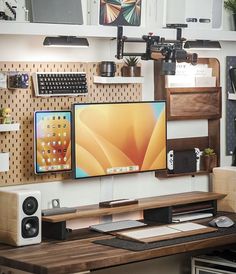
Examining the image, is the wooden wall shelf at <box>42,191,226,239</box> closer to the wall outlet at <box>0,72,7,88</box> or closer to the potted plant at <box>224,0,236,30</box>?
the wall outlet at <box>0,72,7,88</box>

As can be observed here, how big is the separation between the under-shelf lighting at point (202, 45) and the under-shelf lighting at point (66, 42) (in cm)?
82

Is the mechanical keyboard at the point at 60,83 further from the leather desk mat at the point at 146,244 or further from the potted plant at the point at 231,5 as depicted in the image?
the potted plant at the point at 231,5

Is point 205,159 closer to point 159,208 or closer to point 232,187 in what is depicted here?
point 232,187

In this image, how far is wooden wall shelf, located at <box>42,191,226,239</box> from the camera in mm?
4766

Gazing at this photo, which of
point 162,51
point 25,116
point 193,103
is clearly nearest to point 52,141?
point 25,116

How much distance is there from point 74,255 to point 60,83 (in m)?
1.12

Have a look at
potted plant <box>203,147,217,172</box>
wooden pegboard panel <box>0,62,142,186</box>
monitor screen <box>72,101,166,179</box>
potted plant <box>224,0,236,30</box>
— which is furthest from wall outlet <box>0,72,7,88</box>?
potted plant <box>224,0,236,30</box>

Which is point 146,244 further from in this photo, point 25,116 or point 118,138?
point 25,116

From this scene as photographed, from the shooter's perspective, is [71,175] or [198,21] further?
[198,21]

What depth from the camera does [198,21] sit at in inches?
217

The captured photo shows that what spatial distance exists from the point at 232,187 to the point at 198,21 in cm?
112

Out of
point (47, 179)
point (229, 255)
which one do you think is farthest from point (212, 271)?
point (47, 179)

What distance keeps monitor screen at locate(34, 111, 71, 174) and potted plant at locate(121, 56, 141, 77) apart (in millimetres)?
544

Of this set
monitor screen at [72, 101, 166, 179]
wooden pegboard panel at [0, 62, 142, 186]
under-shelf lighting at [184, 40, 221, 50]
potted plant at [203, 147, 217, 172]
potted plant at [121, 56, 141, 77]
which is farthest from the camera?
potted plant at [203, 147, 217, 172]
